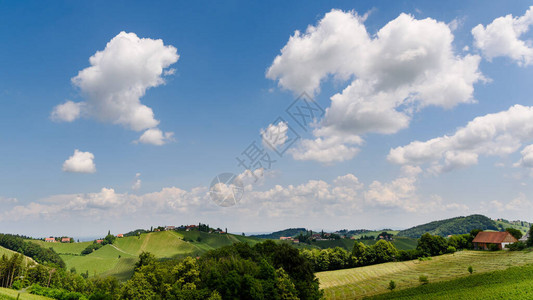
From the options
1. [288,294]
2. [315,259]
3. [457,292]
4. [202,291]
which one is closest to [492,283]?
[457,292]

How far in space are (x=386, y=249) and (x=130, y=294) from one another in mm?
104614

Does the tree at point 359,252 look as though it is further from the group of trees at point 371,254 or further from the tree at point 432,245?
the tree at point 432,245

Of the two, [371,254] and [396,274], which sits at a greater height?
[371,254]

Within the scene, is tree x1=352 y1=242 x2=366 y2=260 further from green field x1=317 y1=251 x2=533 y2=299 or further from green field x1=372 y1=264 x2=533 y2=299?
green field x1=372 y1=264 x2=533 y2=299

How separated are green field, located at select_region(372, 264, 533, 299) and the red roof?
6744 centimetres

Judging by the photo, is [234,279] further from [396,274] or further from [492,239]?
[492,239]

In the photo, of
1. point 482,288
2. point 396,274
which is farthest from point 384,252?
point 482,288

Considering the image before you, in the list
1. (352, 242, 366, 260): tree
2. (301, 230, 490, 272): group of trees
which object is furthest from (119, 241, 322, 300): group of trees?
(352, 242, 366, 260): tree

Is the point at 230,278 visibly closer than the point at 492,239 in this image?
Yes

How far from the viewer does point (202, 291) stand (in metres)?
49.7

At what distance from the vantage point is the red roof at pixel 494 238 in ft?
416

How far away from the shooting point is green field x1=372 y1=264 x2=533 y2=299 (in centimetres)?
5331

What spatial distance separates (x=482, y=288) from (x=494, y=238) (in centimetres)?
8872

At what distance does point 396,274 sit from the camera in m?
97.4
